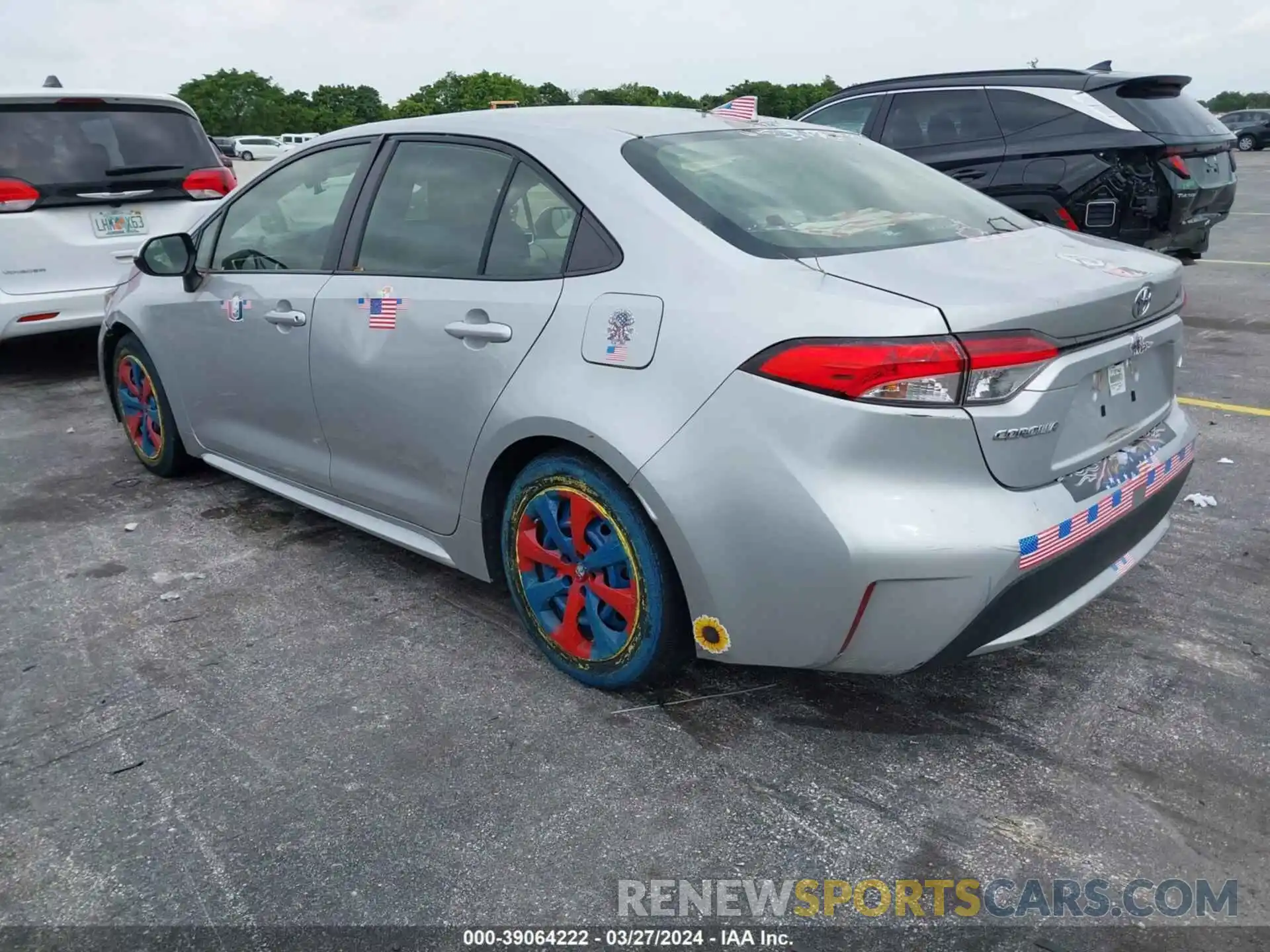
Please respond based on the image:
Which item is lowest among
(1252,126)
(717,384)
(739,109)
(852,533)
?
(1252,126)

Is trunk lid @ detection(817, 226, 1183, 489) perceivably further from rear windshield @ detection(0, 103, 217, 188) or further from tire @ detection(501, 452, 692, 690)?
rear windshield @ detection(0, 103, 217, 188)

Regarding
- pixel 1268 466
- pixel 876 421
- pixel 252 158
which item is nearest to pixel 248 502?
pixel 876 421

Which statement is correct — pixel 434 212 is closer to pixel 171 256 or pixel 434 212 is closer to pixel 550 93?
pixel 171 256

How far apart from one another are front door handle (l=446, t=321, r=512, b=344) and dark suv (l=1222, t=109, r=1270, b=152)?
4192 centimetres

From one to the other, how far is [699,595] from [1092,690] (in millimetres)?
1191

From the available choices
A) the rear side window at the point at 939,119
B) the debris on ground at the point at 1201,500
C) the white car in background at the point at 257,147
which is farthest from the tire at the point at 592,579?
the white car in background at the point at 257,147

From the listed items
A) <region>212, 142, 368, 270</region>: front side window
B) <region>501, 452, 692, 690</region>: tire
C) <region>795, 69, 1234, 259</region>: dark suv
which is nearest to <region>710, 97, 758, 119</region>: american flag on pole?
<region>212, 142, 368, 270</region>: front side window

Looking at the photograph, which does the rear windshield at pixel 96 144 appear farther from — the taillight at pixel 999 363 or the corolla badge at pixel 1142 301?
the corolla badge at pixel 1142 301

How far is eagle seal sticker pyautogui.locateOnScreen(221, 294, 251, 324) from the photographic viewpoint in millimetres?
3941

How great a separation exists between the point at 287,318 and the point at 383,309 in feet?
1.80

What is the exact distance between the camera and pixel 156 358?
15.0 feet

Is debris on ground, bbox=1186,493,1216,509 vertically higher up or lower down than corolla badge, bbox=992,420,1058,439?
lower down

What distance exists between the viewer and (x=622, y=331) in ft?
8.78

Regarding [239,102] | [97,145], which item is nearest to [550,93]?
[239,102]
